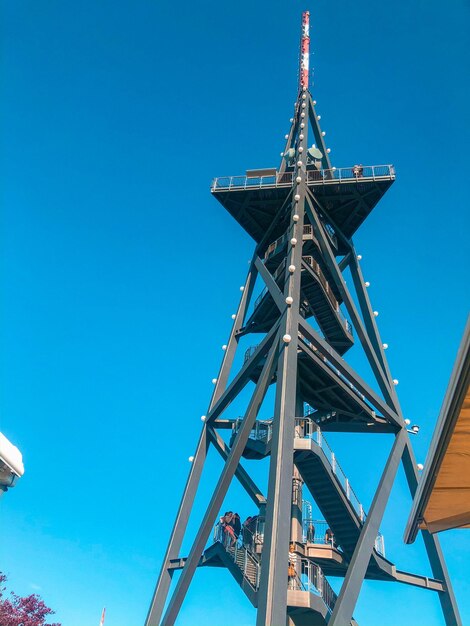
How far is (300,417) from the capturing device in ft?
58.5

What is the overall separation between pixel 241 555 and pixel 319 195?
45.2 ft

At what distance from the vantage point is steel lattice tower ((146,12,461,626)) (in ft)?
47.3

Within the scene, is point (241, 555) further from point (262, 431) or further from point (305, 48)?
point (305, 48)

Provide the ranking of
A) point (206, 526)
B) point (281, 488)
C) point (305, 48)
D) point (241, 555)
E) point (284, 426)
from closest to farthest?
point (281, 488)
point (284, 426)
point (206, 526)
point (241, 555)
point (305, 48)

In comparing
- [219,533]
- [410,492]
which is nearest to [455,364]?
[219,533]

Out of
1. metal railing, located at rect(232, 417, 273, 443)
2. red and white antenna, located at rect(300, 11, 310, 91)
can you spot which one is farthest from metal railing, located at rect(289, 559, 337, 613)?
red and white antenna, located at rect(300, 11, 310, 91)

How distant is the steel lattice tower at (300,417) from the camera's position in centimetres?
1441

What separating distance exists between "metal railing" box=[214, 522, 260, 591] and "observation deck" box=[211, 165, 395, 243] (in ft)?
40.8

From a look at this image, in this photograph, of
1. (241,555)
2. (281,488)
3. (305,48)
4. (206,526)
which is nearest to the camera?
(281,488)

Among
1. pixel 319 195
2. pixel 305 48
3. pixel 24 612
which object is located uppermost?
pixel 305 48

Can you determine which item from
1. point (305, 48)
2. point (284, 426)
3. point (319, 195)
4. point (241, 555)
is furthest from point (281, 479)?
point (305, 48)

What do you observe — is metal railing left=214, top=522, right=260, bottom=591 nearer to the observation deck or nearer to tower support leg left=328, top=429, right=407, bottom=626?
tower support leg left=328, top=429, right=407, bottom=626

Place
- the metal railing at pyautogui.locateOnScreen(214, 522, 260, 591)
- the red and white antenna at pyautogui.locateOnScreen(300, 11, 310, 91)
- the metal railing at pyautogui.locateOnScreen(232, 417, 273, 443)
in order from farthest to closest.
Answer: the red and white antenna at pyautogui.locateOnScreen(300, 11, 310, 91) < the metal railing at pyautogui.locateOnScreen(232, 417, 273, 443) < the metal railing at pyautogui.locateOnScreen(214, 522, 260, 591)

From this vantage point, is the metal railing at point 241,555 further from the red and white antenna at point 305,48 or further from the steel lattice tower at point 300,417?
the red and white antenna at point 305,48
